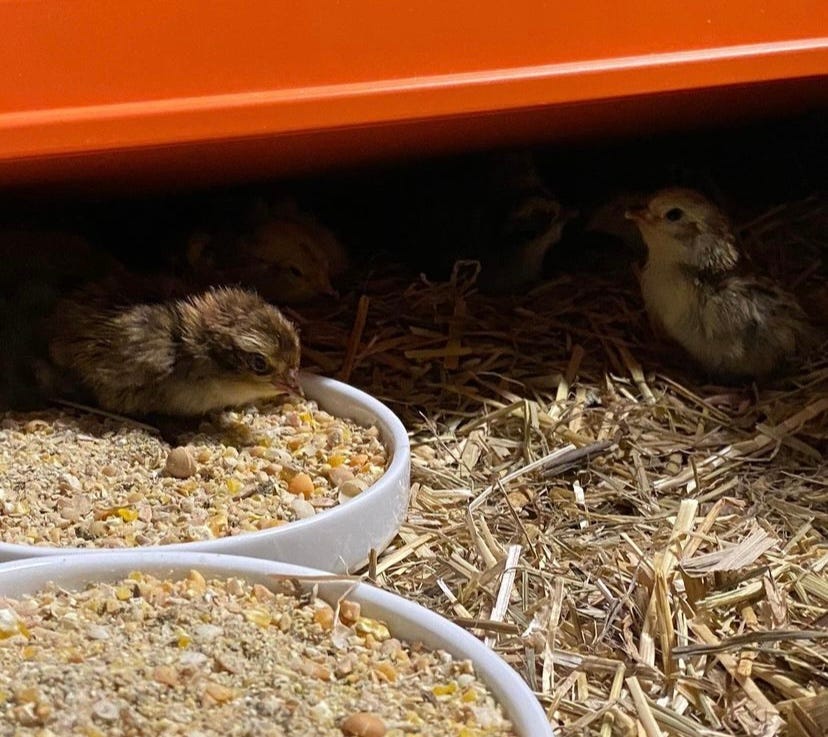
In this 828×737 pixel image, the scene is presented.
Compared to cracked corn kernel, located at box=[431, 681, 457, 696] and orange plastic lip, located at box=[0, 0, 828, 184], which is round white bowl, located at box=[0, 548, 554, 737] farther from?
orange plastic lip, located at box=[0, 0, 828, 184]

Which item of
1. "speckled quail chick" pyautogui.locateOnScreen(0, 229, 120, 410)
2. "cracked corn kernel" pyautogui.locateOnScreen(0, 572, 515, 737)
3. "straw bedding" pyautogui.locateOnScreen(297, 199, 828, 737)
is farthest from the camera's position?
"speckled quail chick" pyautogui.locateOnScreen(0, 229, 120, 410)

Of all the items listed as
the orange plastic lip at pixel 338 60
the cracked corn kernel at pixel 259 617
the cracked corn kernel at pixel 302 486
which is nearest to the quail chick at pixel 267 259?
the orange plastic lip at pixel 338 60

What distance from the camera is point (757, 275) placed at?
295 cm

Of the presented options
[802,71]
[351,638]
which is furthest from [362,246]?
[351,638]

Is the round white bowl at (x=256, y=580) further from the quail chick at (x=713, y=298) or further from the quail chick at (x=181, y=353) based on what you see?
the quail chick at (x=713, y=298)

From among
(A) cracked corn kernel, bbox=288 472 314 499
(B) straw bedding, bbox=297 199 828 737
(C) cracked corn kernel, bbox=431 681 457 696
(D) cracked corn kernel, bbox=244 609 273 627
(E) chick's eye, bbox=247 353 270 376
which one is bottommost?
(B) straw bedding, bbox=297 199 828 737

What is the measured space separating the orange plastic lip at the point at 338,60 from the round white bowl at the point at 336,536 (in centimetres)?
Result: 69

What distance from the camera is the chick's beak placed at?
239cm

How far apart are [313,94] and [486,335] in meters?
1.00

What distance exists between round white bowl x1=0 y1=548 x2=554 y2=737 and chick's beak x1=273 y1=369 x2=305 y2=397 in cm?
61

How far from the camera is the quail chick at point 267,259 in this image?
3.04 m

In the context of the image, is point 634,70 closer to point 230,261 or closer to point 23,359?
point 230,261

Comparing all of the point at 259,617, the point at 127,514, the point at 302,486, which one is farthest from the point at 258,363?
the point at 259,617

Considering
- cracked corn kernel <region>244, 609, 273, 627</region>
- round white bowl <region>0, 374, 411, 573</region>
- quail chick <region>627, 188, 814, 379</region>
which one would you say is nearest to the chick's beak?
round white bowl <region>0, 374, 411, 573</region>
